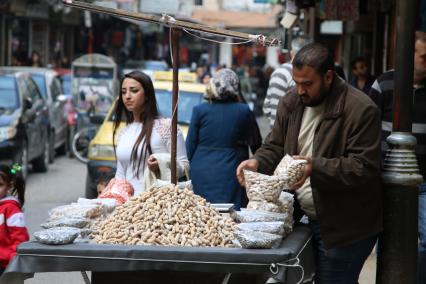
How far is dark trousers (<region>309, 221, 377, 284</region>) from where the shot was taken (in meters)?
5.28

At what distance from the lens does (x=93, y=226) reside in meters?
5.27

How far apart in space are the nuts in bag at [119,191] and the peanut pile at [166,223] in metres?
0.78

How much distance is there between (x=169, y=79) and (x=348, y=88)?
421 inches

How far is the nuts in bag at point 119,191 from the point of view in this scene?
6020 mm

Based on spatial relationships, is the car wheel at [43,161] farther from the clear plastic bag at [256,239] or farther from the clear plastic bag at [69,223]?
the clear plastic bag at [256,239]

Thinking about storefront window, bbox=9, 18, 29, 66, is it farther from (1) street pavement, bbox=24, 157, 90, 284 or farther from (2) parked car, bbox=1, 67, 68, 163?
(1) street pavement, bbox=24, 157, 90, 284

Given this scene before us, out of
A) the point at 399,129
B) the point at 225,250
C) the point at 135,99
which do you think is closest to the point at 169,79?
the point at 135,99

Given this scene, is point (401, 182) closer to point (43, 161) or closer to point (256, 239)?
point (256, 239)

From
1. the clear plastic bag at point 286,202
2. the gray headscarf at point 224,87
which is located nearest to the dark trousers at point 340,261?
the clear plastic bag at point 286,202

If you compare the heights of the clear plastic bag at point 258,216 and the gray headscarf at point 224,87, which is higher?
the gray headscarf at point 224,87

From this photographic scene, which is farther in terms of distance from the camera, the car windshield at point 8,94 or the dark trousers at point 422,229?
the car windshield at point 8,94

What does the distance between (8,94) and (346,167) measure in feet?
40.6

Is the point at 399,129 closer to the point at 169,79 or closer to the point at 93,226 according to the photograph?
the point at 93,226

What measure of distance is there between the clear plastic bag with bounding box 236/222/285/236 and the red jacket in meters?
2.13
